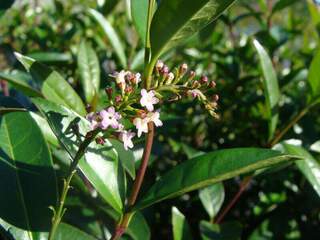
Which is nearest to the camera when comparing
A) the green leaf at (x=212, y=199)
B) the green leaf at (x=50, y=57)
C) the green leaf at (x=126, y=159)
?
the green leaf at (x=126, y=159)

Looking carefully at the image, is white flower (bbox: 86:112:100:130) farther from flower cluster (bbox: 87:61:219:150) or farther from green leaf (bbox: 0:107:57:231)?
green leaf (bbox: 0:107:57:231)

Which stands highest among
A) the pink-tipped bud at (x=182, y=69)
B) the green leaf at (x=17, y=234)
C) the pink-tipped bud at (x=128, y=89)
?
the pink-tipped bud at (x=128, y=89)

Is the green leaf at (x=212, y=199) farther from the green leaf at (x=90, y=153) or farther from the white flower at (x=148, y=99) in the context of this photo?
the white flower at (x=148, y=99)

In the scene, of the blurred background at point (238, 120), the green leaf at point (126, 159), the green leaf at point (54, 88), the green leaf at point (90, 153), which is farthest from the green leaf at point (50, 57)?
the green leaf at point (90, 153)

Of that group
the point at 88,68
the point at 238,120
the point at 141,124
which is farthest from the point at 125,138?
the point at 238,120

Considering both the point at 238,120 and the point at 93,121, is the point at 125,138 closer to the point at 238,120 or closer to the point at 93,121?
the point at 93,121

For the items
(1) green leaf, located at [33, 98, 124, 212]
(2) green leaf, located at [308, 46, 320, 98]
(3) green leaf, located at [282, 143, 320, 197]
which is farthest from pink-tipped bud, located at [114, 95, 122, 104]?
(2) green leaf, located at [308, 46, 320, 98]
